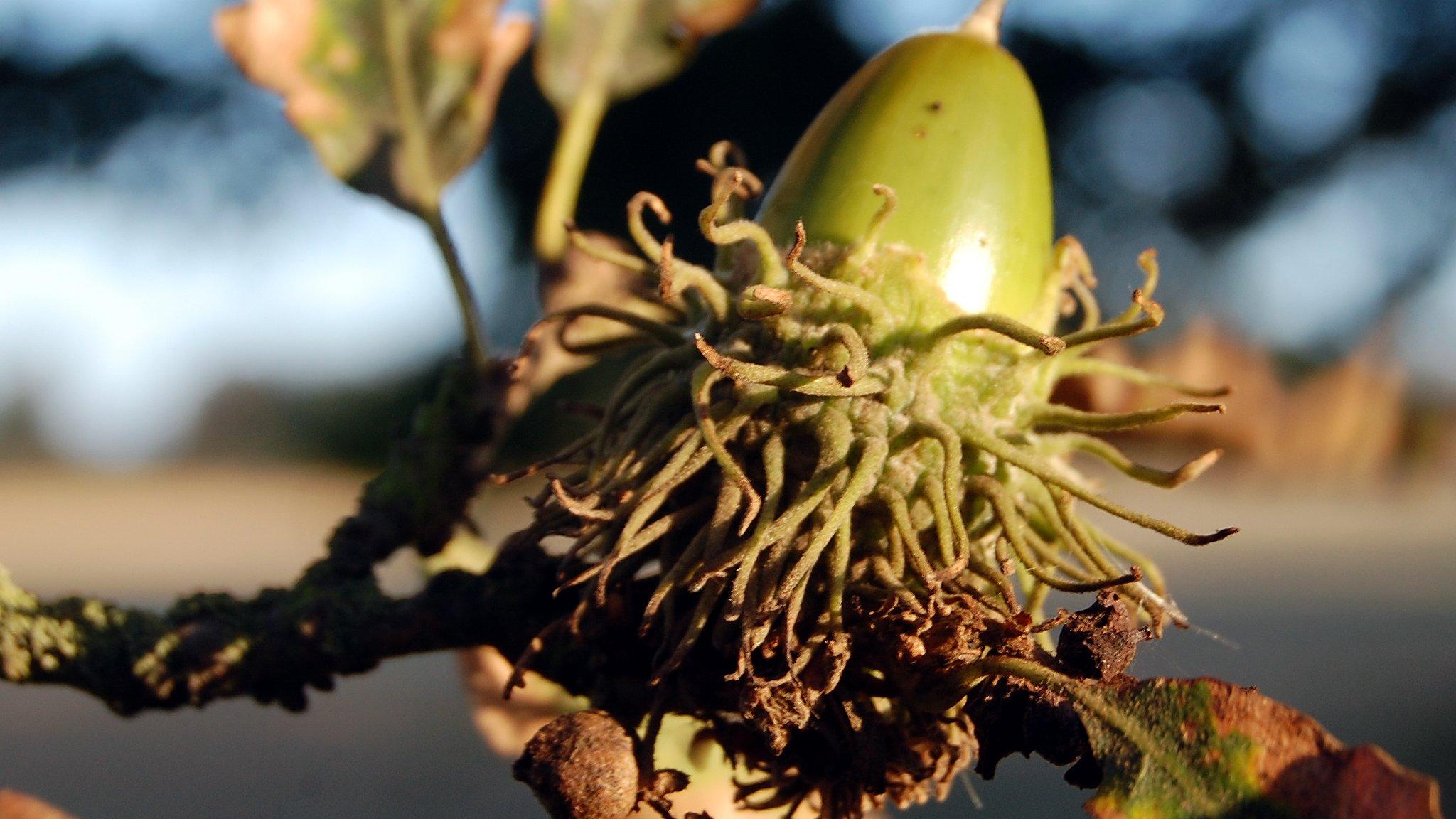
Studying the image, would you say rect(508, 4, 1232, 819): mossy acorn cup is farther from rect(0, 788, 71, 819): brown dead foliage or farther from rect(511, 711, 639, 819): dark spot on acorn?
rect(0, 788, 71, 819): brown dead foliage

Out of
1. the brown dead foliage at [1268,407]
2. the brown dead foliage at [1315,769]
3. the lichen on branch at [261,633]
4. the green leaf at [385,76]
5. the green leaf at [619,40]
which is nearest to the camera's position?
the brown dead foliage at [1315,769]

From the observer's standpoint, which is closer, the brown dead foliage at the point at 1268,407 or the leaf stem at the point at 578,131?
the brown dead foliage at the point at 1268,407

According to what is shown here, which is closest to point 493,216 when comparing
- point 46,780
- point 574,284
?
point 46,780

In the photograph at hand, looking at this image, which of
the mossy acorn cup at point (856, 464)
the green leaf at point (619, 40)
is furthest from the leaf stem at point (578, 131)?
the mossy acorn cup at point (856, 464)

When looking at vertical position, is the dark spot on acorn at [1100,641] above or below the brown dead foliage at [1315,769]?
below

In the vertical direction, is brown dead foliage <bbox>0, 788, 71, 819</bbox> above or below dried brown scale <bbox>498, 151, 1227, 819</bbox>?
below

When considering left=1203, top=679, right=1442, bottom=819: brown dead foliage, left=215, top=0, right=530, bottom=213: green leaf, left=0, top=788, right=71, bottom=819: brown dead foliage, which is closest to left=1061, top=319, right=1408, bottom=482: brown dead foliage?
left=1203, top=679, right=1442, bottom=819: brown dead foliage

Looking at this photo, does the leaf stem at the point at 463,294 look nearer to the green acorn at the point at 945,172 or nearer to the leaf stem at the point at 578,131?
the leaf stem at the point at 578,131
